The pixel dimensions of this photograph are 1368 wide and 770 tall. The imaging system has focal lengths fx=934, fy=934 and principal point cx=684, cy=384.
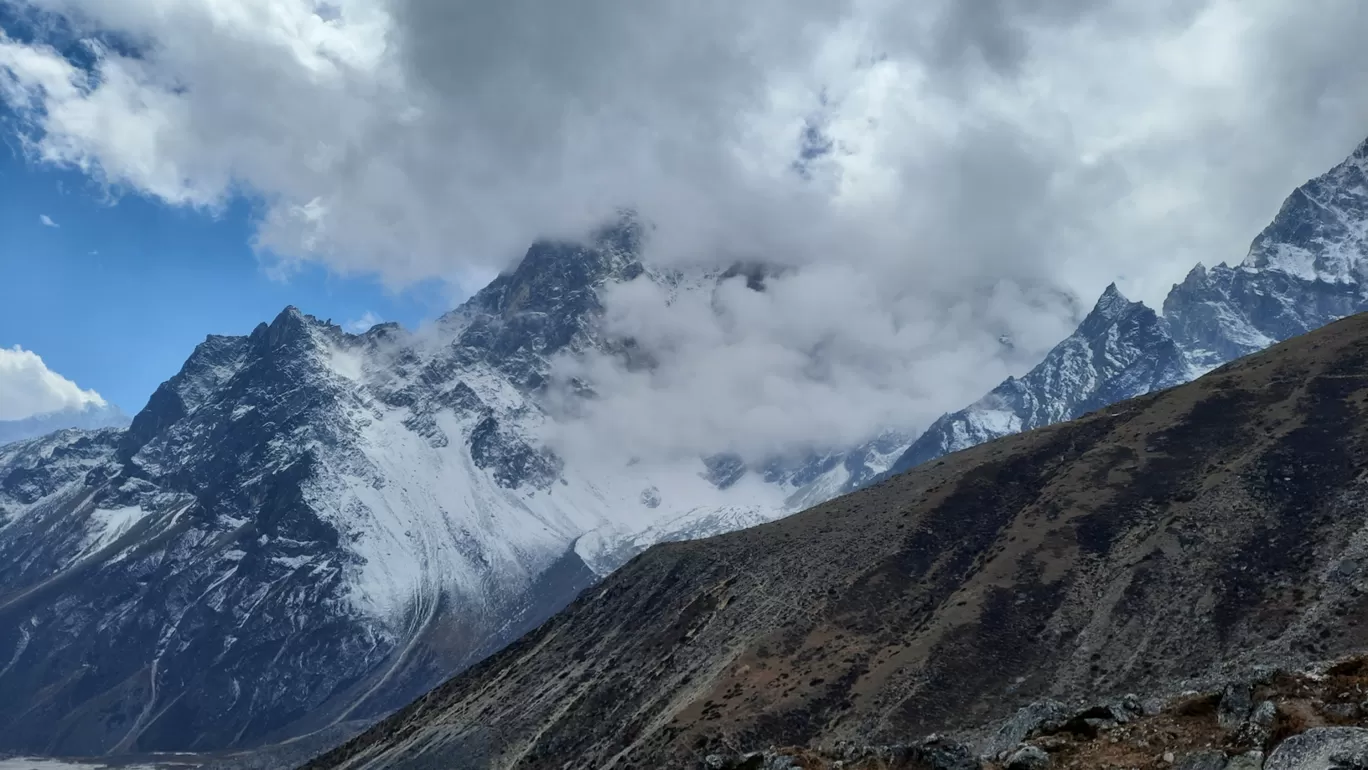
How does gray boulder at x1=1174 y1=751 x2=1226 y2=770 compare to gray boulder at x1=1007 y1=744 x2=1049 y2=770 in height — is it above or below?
below

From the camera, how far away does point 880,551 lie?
451ft

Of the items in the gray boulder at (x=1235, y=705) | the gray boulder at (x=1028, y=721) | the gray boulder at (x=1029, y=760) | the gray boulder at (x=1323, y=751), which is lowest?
the gray boulder at (x=1028, y=721)

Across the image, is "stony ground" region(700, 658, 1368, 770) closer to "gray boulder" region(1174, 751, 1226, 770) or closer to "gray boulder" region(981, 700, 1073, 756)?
"gray boulder" region(1174, 751, 1226, 770)

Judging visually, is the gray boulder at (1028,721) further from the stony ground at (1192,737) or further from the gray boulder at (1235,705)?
the gray boulder at (1235,705)

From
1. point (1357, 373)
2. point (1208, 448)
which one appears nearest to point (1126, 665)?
point (1208, 448)

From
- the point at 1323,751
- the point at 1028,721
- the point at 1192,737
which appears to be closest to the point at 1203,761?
the point at 1192,737

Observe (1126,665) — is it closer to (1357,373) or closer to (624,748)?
(624,748)

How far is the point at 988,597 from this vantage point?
114 m

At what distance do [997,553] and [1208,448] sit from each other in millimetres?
34507

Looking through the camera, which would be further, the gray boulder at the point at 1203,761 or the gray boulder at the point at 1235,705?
the gray boulder at the point at 1235,705

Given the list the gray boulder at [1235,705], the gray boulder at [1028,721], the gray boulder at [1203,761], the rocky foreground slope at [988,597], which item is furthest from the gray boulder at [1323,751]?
the rocky foreground slope at [988,597]

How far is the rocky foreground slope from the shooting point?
95688mm

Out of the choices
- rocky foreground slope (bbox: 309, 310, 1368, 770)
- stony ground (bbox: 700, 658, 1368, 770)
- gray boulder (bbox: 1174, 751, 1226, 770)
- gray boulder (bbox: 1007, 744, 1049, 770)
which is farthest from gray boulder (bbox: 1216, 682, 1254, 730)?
rocky foreground slope (bbox: 309, 310, 1368, 770)

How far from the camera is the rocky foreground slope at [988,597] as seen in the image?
314 feet
